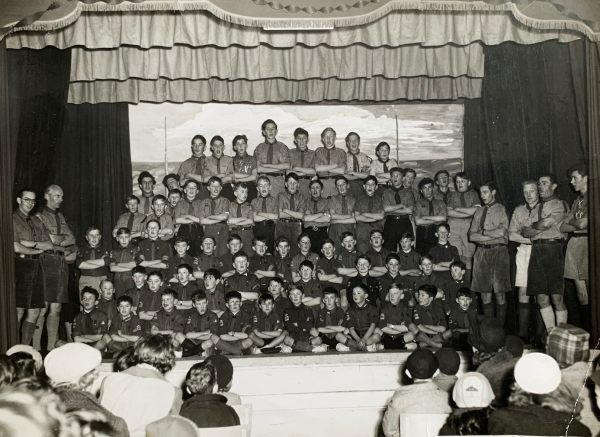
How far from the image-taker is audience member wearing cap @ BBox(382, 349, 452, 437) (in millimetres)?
3414

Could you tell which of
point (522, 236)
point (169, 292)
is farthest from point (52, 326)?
point (522, 236)

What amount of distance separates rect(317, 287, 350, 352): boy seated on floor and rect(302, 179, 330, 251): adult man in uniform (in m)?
0.98

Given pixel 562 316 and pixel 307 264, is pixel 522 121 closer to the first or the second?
pixel 562 316

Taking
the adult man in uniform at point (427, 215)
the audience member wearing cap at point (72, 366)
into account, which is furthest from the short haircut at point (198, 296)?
the audience member wearing cap at point (72, 366)

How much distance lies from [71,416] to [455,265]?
19.7 ft

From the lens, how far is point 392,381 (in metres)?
5.34

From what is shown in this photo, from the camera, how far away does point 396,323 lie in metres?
6.67

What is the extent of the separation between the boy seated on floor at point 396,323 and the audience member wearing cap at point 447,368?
2630 mm

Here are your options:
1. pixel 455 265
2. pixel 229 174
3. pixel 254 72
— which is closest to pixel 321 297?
pixel 455 265

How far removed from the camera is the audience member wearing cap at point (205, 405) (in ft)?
9.62

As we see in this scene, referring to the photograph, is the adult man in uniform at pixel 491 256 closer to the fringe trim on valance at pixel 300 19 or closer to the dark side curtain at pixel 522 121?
the dark side curtain at pixel 522 121

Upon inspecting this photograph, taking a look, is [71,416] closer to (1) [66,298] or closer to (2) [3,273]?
(2) [3,273]

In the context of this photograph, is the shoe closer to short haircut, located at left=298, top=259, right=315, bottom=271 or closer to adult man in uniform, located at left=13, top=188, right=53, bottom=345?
short haircut, located at left=298, top=259, right=315, bottom=271

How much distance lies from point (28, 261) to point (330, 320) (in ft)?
10.8
